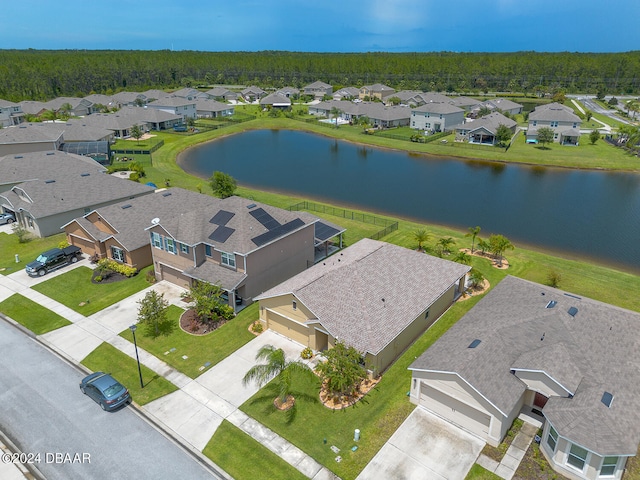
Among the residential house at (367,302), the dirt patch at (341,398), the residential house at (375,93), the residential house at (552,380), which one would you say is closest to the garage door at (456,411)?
the residential house at (552,380)

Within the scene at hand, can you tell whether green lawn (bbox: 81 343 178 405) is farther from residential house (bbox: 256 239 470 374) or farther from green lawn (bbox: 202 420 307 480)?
residential house (bbox: 256 239 470 374)

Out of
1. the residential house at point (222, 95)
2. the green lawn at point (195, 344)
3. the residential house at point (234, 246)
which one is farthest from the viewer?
the residential house at point (222, 95)

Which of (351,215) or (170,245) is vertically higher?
(170,245)

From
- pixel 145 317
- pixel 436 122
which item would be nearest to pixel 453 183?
pixel 436 122

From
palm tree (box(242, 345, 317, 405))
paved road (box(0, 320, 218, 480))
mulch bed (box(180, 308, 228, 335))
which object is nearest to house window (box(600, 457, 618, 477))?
palm tree (box(242, 345, 317, 405))

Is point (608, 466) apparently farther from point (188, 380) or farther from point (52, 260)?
point (52, 260)

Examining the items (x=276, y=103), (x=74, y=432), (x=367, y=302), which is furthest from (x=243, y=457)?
(x=276, y=103)

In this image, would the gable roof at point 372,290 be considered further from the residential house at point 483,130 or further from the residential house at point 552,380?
the residential house at point 483,130
